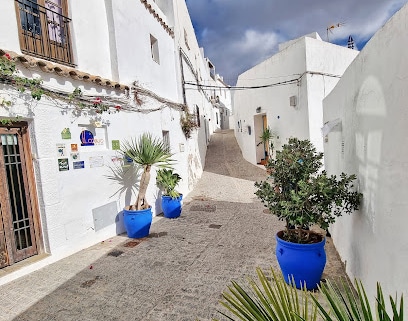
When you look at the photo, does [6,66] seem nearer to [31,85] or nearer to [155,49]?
[31,85]

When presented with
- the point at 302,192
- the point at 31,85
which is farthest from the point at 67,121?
the point at 302,192

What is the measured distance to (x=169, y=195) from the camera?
6930 millimetres

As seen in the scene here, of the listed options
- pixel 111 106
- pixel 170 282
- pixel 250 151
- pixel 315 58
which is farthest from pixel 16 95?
pixel 250 151

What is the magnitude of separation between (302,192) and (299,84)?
793 centimetres

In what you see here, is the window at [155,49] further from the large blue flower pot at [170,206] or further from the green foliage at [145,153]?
the large blue flower pot at [170,206]

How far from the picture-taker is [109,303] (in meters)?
3.17

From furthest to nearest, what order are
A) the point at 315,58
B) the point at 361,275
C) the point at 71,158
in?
the point at 315,58 → the point at 71,158 → the point at 361,275

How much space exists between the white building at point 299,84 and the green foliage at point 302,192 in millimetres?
6548

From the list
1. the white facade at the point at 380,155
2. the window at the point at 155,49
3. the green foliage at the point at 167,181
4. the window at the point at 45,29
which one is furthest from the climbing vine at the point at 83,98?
the white facade at the point at 380,155

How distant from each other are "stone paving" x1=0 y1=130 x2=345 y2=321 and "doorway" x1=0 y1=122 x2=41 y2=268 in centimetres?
52

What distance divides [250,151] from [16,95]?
40.4 feet

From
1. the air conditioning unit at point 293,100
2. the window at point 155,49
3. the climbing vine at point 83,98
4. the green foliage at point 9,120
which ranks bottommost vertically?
the green foliage at point 9,120

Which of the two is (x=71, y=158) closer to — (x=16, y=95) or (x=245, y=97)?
(x=16, y=95)

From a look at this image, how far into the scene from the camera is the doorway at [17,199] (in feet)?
12.8
